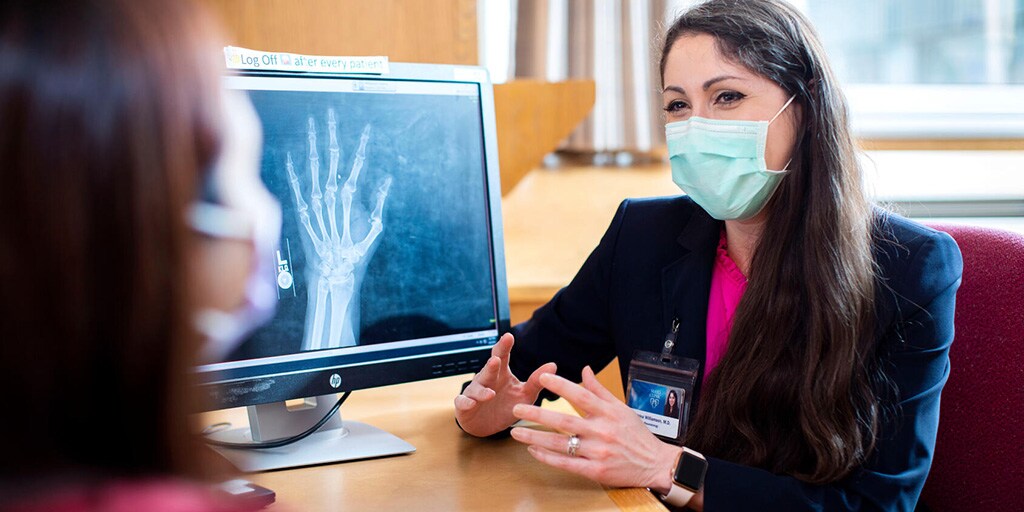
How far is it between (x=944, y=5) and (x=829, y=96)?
1777 mm

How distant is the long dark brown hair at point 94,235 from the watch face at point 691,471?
0.73 meters

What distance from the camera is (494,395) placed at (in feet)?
4.10

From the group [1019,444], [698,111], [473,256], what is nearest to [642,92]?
[698,111]

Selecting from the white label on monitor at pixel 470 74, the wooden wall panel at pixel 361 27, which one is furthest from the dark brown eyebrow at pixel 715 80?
the wooden wall panel at pixel 361 27

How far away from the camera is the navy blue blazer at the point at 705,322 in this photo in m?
1.13

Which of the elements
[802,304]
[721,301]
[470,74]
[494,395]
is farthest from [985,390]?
[470,74]

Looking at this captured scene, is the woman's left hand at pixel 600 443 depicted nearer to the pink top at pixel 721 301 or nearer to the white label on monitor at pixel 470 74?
the pink top at pixel 721 301

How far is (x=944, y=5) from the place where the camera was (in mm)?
2789

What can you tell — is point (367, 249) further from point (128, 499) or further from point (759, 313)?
point (128, 499)

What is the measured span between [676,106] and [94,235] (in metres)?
1.06

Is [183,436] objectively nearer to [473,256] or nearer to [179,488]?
[179,488]

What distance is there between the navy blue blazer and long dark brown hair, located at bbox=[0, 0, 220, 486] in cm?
78

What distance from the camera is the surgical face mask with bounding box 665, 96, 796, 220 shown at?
1334 mm

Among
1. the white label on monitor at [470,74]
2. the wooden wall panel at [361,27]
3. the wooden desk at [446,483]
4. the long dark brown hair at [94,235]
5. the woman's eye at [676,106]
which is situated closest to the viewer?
the long dark brown hair at [94,235]
